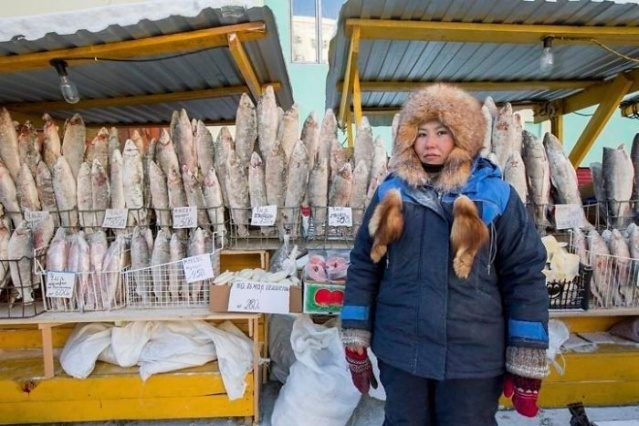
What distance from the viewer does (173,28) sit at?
262cm

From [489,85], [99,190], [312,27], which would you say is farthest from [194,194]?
[312,27]

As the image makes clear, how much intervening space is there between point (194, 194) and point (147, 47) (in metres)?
1.03

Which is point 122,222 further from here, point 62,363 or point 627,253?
point 627,253

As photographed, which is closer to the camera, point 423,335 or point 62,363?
point 423,335

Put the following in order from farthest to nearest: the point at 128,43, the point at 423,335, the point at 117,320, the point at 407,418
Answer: the point at 128,43
the point at 117,320
the point at 407,418
the point at 423,335

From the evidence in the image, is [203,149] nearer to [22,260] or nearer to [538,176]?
[22,260]

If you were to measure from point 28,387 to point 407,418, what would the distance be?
2.35m

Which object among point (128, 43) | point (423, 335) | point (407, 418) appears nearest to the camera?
point (423, 335)

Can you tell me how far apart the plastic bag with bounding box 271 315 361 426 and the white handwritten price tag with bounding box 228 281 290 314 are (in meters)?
0.31

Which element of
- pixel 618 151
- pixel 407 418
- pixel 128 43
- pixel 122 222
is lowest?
pixel 407 418

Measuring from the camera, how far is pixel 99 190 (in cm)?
275

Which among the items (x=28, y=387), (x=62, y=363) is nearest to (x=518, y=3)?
(x=62, y=363)

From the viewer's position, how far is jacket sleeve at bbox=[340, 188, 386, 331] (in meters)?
1.79

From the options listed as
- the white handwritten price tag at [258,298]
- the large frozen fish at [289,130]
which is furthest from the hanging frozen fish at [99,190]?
the large frozen fish at [289,130]
